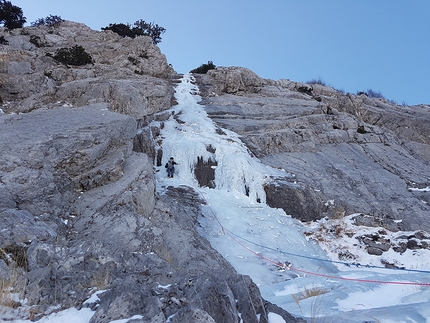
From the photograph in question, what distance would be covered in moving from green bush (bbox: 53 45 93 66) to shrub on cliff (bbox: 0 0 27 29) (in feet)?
36.5

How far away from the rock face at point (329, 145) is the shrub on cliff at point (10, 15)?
16349mm

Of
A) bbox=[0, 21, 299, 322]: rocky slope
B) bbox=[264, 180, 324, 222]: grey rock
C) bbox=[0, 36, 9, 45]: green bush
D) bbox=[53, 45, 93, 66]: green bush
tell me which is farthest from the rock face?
bbox=[0, 36, 9, 45]: green bush

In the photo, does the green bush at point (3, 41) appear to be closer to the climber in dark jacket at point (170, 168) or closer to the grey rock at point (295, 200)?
the climber in dark jacket at point (170, 168)

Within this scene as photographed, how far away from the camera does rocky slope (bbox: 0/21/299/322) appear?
373cm

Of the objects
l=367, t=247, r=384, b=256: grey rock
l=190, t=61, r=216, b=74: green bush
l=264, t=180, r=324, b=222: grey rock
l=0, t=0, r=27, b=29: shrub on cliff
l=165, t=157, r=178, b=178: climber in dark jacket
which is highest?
l=0, t=0, r=27, b=29: shrub on cliff

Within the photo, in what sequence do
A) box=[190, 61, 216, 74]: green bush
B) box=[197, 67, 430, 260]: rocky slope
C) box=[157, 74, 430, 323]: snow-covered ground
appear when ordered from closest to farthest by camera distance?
box=[157, 74, 430, 323]: snow-covered ground < box=[197, 67, 430, 260]: rocky slope < box=[190, 61, 216, 74]: green bush

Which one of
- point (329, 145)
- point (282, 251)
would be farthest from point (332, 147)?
point (282, 251)

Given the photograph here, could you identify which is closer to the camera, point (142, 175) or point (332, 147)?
point (142, 175)

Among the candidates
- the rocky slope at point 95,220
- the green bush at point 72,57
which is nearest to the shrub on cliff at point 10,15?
the green bush at point 72,57

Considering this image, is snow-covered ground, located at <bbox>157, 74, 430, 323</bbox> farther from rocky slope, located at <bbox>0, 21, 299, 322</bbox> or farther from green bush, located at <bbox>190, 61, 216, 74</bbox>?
green bush, located at <bbox>190, 61, 216, 74</bbox>

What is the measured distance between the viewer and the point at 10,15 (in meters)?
27.5

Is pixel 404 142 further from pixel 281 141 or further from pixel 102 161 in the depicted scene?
pixel 102 161

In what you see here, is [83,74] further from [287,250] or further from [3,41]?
[287,250]

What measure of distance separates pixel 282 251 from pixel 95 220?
19.4ft
